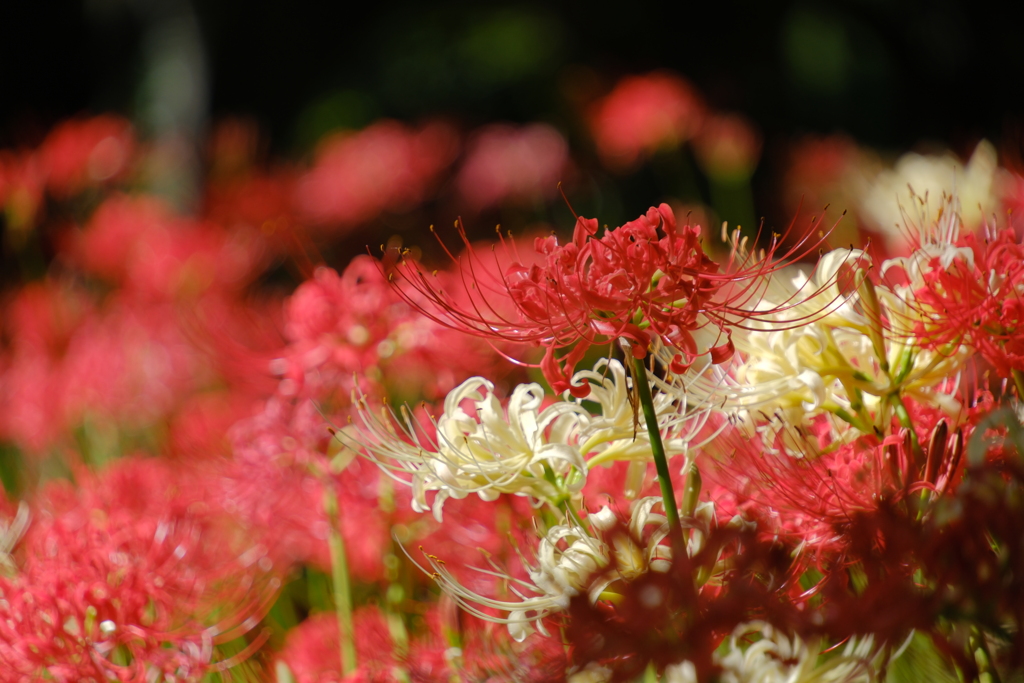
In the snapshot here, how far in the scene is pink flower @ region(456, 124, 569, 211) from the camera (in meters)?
2.10

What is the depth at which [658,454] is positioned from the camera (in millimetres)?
489

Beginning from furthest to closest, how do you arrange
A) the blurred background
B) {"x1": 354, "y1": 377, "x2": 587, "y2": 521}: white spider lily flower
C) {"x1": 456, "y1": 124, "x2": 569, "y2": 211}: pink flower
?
the blurred background → {"x1": 456, "y1": 124, "x2": 569, "y2": 211}: pink flower → {"x1": 354, "y1": 377, "x2": 587, "y2": 521}: white spider lily flower

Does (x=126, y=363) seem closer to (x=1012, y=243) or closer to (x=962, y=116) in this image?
(x=1012, y=243)

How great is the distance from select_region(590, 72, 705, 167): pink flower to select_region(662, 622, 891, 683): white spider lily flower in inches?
58.2

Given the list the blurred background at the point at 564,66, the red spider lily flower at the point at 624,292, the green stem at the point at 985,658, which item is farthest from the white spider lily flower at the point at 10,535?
the blurred background at the point at 564,66

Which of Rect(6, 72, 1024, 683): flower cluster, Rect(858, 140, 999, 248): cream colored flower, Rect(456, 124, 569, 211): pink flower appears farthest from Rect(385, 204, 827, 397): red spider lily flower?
Rect(456, 124, 569, 211): pink flower

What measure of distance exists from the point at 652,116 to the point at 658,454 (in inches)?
59.1

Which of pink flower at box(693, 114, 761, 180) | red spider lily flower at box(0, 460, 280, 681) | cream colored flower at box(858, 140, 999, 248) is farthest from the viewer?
pink flower at box(693, 114, 761, 180)

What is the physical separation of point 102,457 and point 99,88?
2.09 meters

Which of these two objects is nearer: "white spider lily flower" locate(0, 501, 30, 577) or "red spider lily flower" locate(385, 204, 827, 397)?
"red spider lily flower" locate(385, 204, 827, 397)

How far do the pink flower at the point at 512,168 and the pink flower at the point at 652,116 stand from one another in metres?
0.21

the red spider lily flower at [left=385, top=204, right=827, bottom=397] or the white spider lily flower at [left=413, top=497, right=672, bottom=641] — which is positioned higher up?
the red spider lily flower at [left=385, top=204, right=827, bottom=397]

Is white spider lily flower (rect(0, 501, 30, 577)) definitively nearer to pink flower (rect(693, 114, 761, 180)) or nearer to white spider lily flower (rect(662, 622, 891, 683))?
white spider lily flower (rect(662, 622, 891, 683))

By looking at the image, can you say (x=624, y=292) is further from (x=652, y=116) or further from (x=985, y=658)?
(x=652, y=116)
